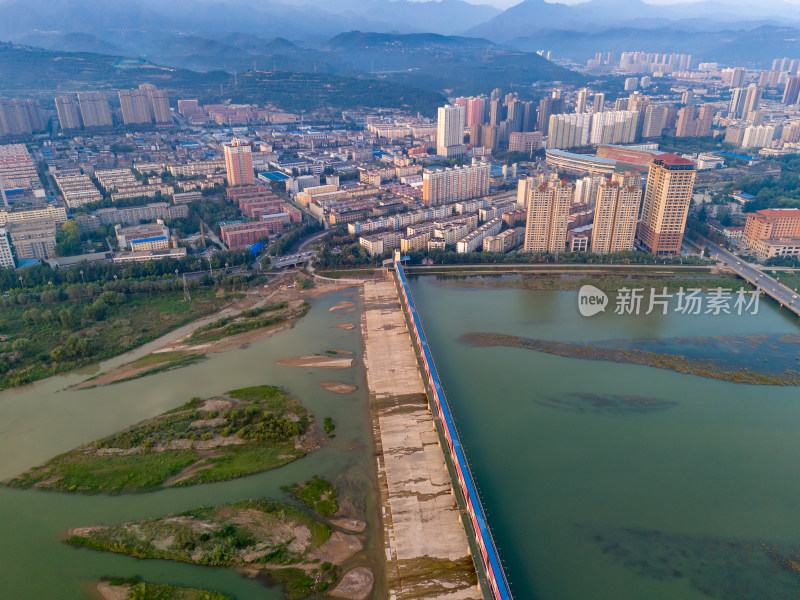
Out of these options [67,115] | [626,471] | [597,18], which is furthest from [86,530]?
[597,18]

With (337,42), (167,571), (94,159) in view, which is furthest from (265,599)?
(337,42)

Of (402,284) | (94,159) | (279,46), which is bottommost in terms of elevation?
(402,284)

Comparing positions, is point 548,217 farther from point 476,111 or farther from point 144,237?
point 476,111

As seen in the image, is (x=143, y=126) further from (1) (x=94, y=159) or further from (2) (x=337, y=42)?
(2) (x=337, y=42)

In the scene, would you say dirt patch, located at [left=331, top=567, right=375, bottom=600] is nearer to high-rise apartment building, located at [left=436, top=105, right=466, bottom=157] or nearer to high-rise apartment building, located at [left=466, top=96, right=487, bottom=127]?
high-rise apartment building, located at [left=436, top=105, right=466, bottom=157]

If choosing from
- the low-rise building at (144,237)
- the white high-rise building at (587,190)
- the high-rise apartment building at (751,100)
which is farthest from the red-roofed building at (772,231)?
the high-rise apartment building at (751,100)

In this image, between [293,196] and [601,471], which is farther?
[293,196]
